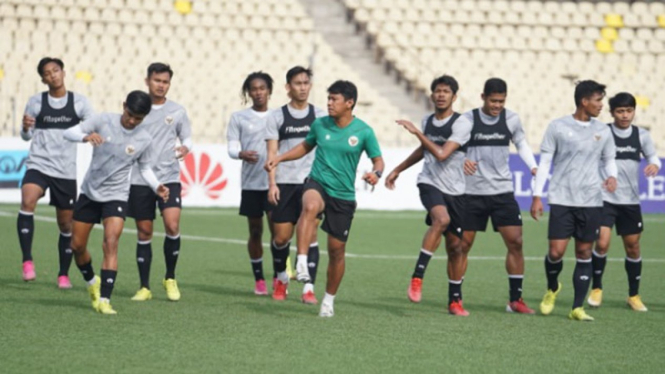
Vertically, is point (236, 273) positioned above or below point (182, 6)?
below

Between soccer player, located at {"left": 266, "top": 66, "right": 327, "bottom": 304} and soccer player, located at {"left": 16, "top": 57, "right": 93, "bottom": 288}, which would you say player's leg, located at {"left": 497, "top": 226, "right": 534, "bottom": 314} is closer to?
soccer player, located at {"left": 266, "top": 66, "right": 327, "bottom": 304}

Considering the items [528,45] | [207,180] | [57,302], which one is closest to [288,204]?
[57,302]

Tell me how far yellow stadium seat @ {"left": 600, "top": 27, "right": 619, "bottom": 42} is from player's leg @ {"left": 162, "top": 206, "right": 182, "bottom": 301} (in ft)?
82.3

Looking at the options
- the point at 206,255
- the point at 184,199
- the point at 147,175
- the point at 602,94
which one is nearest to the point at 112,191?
the point at 147,175

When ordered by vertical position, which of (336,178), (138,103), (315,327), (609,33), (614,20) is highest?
(614,20)

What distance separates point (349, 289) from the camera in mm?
12898

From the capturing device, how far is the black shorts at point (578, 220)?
10953 mm

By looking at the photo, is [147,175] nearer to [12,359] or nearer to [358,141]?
[358,141]

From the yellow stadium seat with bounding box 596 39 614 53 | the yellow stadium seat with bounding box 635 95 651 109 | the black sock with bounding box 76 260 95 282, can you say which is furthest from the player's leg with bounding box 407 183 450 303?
the yellow stadium seat with bounding box 596 39 614 53

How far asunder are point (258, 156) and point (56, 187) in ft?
6.98

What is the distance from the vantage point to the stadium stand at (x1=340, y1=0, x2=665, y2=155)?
108 ft

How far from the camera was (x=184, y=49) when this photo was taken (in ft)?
102

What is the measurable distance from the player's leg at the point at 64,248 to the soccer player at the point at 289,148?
2050 millimetres

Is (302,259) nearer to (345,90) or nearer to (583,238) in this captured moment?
(345,90)
